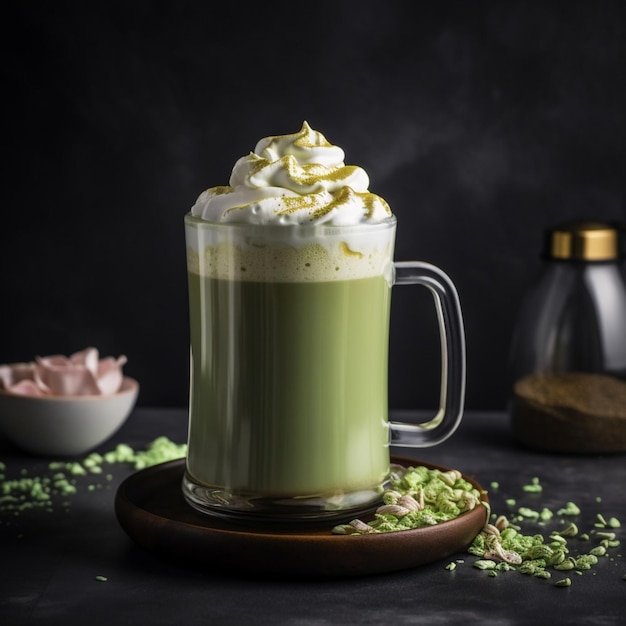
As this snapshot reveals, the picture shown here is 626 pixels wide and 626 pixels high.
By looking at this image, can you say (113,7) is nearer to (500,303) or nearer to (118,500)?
(500,303)

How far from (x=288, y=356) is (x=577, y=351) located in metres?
0.64

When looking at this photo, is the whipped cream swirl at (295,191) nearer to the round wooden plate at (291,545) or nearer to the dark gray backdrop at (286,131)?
the round wooden plate at (291,545)

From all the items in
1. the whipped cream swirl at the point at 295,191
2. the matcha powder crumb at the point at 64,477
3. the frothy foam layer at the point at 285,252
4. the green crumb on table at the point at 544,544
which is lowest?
the matcha powder crumb at the point at 64,477

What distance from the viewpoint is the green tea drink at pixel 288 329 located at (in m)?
0.99

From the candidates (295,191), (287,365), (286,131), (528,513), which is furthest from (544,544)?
(286,131)

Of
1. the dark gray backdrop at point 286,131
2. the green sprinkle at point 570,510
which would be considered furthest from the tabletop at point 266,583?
the dark gray backdrop at point 286,131

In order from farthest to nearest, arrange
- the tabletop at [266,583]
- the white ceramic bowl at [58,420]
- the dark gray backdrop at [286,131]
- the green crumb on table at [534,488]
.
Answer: the dark gray backdrop at [286,131] < the white ceramic bowl at [58,420] < the green crumb on table at [534,488] < the tabletop at [266,583]

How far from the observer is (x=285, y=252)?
981mm

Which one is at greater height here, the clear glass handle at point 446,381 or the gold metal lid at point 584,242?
the gold metal lid at point 584,242

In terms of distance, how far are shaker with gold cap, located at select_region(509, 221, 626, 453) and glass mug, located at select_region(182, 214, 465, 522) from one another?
500 mm

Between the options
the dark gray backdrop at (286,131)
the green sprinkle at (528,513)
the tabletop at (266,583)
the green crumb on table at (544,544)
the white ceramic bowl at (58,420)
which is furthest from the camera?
the dark gray backdrop at (286,131)

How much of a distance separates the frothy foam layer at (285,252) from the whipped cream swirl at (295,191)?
0.01m

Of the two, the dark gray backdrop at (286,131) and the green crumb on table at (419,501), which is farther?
A: the dark gray backdrop at (286,131)

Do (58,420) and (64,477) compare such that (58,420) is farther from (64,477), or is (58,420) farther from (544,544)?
(544,544)
